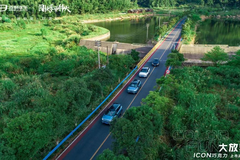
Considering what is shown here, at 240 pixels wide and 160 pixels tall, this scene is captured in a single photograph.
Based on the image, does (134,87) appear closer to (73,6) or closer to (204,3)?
(73,6)

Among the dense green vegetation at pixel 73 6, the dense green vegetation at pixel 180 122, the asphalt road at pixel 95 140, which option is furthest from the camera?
the dense green vegetation at pixel 73 6

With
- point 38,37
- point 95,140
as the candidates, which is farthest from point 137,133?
point 38,37

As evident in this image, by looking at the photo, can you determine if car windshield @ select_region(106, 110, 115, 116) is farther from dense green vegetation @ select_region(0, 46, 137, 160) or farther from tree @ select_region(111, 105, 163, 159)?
tree @ select_region(111, 105, 163, 159)

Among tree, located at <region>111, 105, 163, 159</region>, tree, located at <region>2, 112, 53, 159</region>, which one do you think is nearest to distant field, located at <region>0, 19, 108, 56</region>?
tree, located at <region>2, 112, 53, 159</region>

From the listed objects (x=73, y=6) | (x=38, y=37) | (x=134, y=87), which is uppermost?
(x=73, y=6)

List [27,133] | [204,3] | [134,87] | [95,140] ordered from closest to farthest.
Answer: [27,133]
[95,140]
[134,87]
[204,3]

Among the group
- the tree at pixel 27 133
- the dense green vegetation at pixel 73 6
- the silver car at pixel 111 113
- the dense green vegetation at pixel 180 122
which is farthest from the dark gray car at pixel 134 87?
the dense green vegetation at pixel 73 6

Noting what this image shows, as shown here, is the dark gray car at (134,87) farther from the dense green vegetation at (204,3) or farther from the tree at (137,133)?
the dense green vegetation at (204,3)

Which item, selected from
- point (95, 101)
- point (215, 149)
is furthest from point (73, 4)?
point (215, 149)
